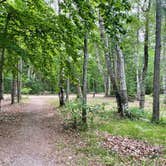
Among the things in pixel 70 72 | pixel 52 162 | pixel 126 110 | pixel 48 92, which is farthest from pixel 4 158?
pixel 48 92

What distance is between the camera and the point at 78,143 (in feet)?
30.2

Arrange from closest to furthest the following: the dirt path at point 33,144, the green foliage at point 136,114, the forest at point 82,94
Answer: the dirt path at point 33,144
the forest at point 82,94
the green foliage at point 136,114

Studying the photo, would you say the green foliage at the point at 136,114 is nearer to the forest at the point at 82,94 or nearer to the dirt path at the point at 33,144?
the forest at the point at 82,94

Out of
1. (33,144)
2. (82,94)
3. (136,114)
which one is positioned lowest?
(33,144)

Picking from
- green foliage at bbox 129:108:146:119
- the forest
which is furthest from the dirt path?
green foliage at bbox 129:108:146:119

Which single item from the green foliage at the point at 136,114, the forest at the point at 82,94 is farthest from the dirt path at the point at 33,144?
the green foliage at the point at 136,114

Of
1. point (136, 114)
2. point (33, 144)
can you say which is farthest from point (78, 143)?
point (136, 114)

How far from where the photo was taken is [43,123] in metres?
13.1

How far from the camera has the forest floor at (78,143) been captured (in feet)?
24.2

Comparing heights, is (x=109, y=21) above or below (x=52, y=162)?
above

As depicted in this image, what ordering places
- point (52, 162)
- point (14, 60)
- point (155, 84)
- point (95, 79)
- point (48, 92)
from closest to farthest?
point (52, 162), point (155, 84), point (14, 60), point (95, 79), point (48, 92)

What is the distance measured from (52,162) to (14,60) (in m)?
10.8

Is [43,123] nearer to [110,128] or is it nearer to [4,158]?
[110,128]

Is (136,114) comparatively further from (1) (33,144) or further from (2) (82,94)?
(1) (33,144)
